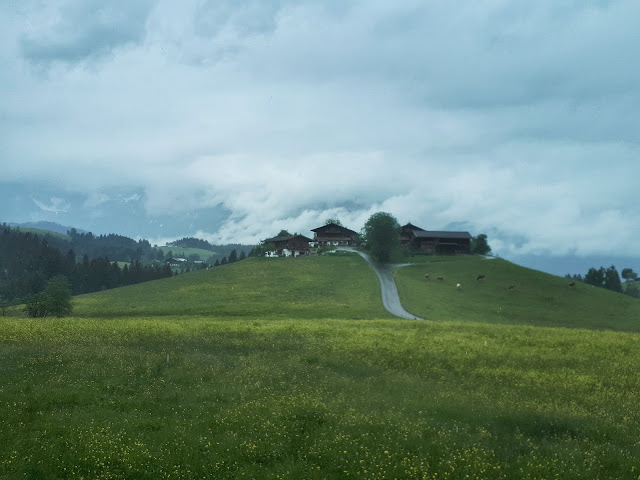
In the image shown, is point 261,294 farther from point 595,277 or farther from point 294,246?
point 595,277

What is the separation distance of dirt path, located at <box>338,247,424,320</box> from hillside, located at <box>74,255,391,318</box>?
165cm

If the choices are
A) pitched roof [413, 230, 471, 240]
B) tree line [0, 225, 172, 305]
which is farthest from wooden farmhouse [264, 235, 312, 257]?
tree line [0, 225, 172, 305]

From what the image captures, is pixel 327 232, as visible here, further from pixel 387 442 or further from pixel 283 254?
pixel 387 442

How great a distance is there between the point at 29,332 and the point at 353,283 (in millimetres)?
69186

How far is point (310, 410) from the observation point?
18531 millimetres

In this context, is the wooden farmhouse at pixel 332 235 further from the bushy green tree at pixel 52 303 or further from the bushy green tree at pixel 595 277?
the bushy green tree at pixel 52 303

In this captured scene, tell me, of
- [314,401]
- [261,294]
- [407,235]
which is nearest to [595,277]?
[407,235]

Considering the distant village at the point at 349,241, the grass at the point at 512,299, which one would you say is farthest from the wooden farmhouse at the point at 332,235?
the grass at the point at 512,299

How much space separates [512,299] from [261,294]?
4848cm

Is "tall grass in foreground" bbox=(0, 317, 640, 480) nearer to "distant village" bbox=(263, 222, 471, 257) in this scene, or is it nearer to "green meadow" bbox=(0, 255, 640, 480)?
"green meadow" bbox=(0, 255, 640, 480)

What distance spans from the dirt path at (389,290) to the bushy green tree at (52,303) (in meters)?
48.6

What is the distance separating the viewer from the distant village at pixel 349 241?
158 meters

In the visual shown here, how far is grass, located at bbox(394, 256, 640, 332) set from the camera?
72.1m

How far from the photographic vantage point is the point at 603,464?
1477 cm
